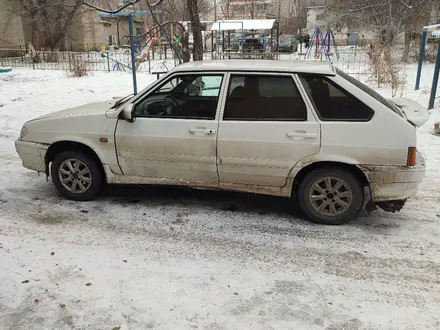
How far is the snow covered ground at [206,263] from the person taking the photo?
9.38 ft

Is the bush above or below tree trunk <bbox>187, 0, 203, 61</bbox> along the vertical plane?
below

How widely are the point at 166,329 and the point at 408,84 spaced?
42.6 ft

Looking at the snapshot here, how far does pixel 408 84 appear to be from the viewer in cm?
1329

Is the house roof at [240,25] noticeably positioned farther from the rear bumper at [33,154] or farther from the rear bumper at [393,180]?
the rear bumper at [393,180]

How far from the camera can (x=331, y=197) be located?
4156mm

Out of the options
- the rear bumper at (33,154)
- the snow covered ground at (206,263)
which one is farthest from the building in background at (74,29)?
the snow covered ground at (206,263)

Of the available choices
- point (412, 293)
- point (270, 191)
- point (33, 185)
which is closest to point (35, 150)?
point (33, 185)

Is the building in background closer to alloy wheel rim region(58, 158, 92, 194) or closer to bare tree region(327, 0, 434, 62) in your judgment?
bare tree region(327, 0, 434, 62)

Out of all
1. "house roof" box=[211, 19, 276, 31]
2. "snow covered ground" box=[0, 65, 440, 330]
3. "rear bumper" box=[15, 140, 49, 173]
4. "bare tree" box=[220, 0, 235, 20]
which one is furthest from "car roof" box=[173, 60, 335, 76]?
"bare tree" box=[220, 0, 235, 20]

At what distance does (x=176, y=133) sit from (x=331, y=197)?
1750 millimetres

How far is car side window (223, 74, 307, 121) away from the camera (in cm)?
411

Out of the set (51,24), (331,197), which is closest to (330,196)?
(331,197)

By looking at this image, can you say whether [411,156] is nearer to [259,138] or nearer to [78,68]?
[259,138]

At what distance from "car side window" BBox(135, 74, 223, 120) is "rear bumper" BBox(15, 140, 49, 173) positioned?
1334mm
